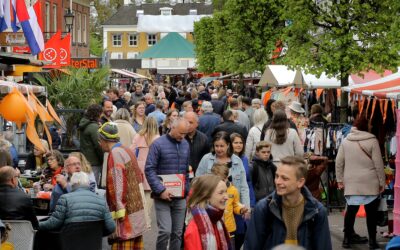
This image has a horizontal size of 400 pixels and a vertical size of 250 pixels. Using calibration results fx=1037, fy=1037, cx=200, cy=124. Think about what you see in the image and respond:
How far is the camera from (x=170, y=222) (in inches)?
443

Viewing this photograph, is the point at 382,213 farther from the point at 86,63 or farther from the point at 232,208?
the point at 86,63

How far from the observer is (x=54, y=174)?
1309cm

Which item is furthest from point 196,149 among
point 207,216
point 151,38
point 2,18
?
point 151,38

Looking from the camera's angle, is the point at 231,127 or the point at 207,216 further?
the point at 231,127

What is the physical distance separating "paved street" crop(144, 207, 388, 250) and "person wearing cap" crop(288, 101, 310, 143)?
164 cm

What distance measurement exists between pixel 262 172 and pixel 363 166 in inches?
71.5

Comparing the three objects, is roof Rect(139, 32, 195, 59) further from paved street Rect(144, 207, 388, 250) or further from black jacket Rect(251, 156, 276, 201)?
black jacket Rect(251, 156, 276, 201)

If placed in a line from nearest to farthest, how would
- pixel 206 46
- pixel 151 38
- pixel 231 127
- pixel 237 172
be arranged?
pixel 237 172 → pixel 231 127 → pixel 206 46 → pixel 151 38

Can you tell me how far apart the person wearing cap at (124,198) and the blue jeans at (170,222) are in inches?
18.6

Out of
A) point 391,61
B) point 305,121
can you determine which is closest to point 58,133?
point 305,121

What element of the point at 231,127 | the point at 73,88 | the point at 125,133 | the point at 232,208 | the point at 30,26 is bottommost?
the point at 232,208

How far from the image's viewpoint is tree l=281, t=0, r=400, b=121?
70.8ft

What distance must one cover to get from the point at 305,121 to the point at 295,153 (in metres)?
5.50

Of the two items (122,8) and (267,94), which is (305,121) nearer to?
(267,94)
